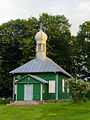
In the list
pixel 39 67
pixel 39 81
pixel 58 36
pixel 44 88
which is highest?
pixel 58 36

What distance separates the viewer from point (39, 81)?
77.4 feet

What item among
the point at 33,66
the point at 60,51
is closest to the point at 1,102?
the point at 33,66

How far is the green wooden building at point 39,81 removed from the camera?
Answer: 77.8ft

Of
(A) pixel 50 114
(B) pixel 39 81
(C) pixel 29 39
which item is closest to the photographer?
(A) pixel 50 114

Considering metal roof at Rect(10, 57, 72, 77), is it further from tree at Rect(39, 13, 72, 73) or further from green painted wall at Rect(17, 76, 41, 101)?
tree at Rect(39, 13, 72, 73)

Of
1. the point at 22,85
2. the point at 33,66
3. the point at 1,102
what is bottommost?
the point at 1,102

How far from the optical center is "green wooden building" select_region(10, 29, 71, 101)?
933 inches

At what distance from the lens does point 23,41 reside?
34281mm

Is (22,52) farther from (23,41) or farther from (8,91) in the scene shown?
(8,91)

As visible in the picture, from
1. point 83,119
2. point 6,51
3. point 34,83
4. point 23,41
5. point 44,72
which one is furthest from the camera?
point 6,51

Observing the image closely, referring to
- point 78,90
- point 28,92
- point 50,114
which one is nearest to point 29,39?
point 28,92

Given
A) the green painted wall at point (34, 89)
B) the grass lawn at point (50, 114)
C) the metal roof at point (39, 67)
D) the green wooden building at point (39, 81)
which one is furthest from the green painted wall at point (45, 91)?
the grass lawn at point (50, 114)

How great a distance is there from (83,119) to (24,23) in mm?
27972

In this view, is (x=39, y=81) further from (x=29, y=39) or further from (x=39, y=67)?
(x=29, y=39)
